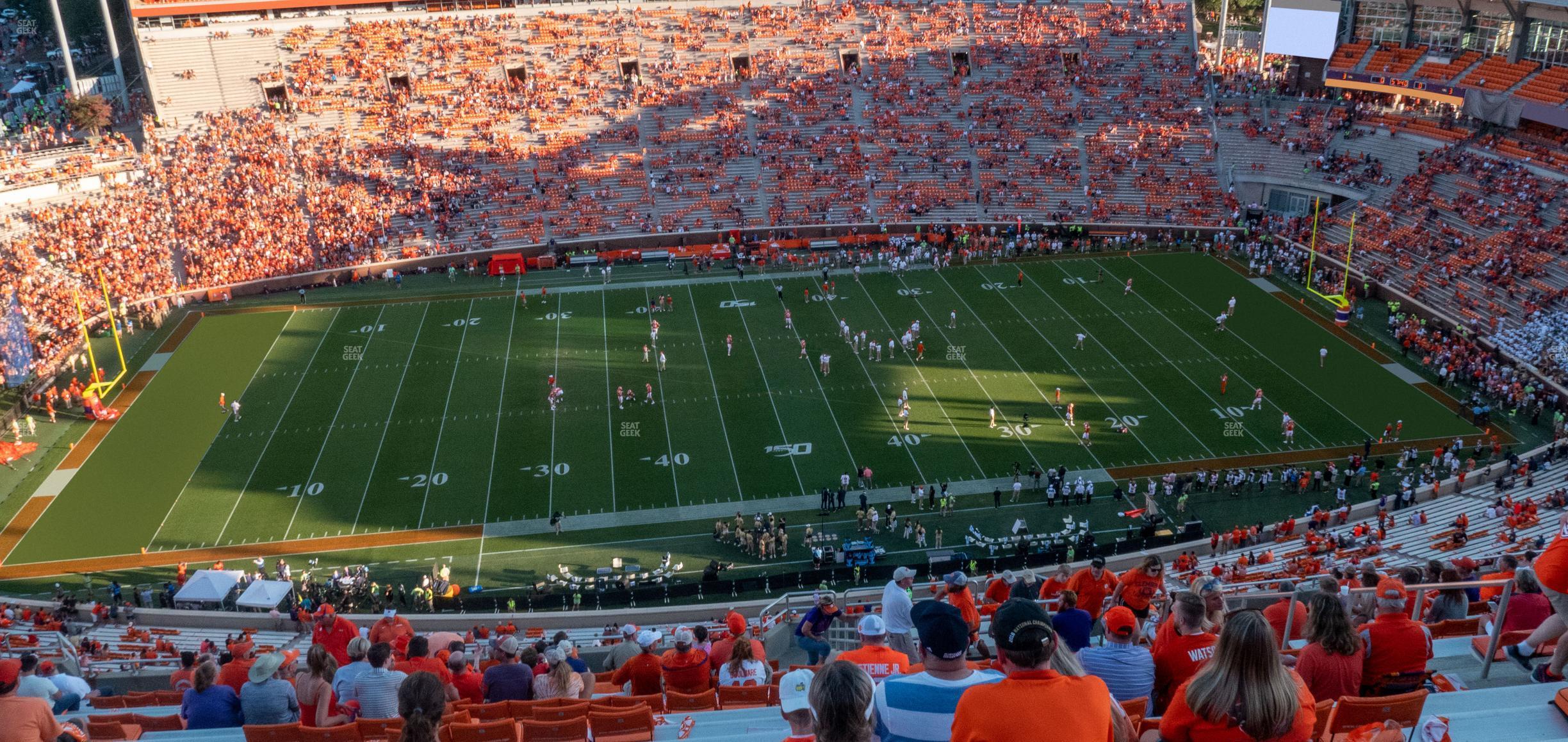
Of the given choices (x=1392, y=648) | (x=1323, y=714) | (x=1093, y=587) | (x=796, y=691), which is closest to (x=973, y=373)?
(x=1093, y=587)

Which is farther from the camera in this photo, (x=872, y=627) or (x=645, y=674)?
(x=645, y=674)

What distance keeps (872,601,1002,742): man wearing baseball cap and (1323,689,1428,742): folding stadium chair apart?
2.58m

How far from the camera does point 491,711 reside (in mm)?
9375

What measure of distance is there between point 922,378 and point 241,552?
18887 millimetres

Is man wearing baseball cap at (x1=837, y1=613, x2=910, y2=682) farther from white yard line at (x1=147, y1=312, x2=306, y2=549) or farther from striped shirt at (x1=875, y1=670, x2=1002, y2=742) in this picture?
white yard line at (x1=147, y1=312, x2=306, y2=549)

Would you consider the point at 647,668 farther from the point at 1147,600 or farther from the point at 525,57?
the point at 525,57

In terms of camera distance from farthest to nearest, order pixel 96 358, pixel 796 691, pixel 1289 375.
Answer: pixel 96 358 < pixel 1289 375 < pixel 796 691

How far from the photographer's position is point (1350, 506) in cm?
2664

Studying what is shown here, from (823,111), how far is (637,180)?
1010 centimetres

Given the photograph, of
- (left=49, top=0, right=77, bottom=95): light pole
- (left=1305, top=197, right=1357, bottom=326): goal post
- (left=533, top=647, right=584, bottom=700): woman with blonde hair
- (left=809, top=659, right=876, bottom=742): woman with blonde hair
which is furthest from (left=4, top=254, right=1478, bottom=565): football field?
(left=809, top=659, right=876, bottom=742): woman with blonde hair

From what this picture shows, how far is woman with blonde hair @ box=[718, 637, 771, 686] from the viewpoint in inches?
398

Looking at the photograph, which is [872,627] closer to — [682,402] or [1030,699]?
[1030,699]

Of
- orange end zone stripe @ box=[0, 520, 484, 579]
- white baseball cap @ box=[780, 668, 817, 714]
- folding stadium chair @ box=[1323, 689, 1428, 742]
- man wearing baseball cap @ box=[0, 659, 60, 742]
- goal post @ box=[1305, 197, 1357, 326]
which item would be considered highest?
white baseball cap @ box=[780, 668, 817, 714]

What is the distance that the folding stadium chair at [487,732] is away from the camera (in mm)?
8492
